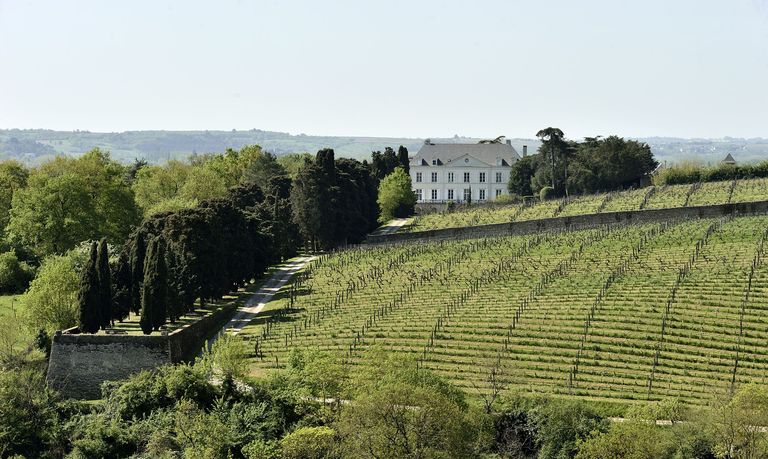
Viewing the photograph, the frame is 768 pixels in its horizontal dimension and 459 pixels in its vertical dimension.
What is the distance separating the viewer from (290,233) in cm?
8006

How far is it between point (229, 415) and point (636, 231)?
38.5 m

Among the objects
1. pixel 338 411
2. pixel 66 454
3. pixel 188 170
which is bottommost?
pixel 66 454

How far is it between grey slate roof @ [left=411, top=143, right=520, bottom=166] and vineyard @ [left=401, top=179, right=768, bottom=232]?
24972mm

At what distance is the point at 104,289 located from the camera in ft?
175

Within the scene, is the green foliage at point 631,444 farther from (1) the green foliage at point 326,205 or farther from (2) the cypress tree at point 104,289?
(1) the green foliage at point 326,205

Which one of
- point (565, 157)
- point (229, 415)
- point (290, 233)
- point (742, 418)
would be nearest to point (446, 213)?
point (565, 157)

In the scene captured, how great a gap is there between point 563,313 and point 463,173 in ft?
235

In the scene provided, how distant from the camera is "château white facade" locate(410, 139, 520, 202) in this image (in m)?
121

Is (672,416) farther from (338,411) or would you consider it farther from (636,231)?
(636,231)

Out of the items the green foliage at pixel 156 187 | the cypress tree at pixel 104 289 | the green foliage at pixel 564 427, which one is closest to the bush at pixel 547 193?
the green foliage at pixel 156 187

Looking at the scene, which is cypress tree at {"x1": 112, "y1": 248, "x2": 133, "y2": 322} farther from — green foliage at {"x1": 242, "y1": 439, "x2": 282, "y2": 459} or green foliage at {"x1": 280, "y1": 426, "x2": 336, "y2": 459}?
green foliage at {"x1": 280, "y1": 426, "x2": 336, "y2": 459}

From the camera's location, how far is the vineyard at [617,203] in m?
83.1

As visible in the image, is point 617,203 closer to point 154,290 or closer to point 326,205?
point 326,205

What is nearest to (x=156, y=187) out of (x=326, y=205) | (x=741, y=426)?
(x=326, y=205)
